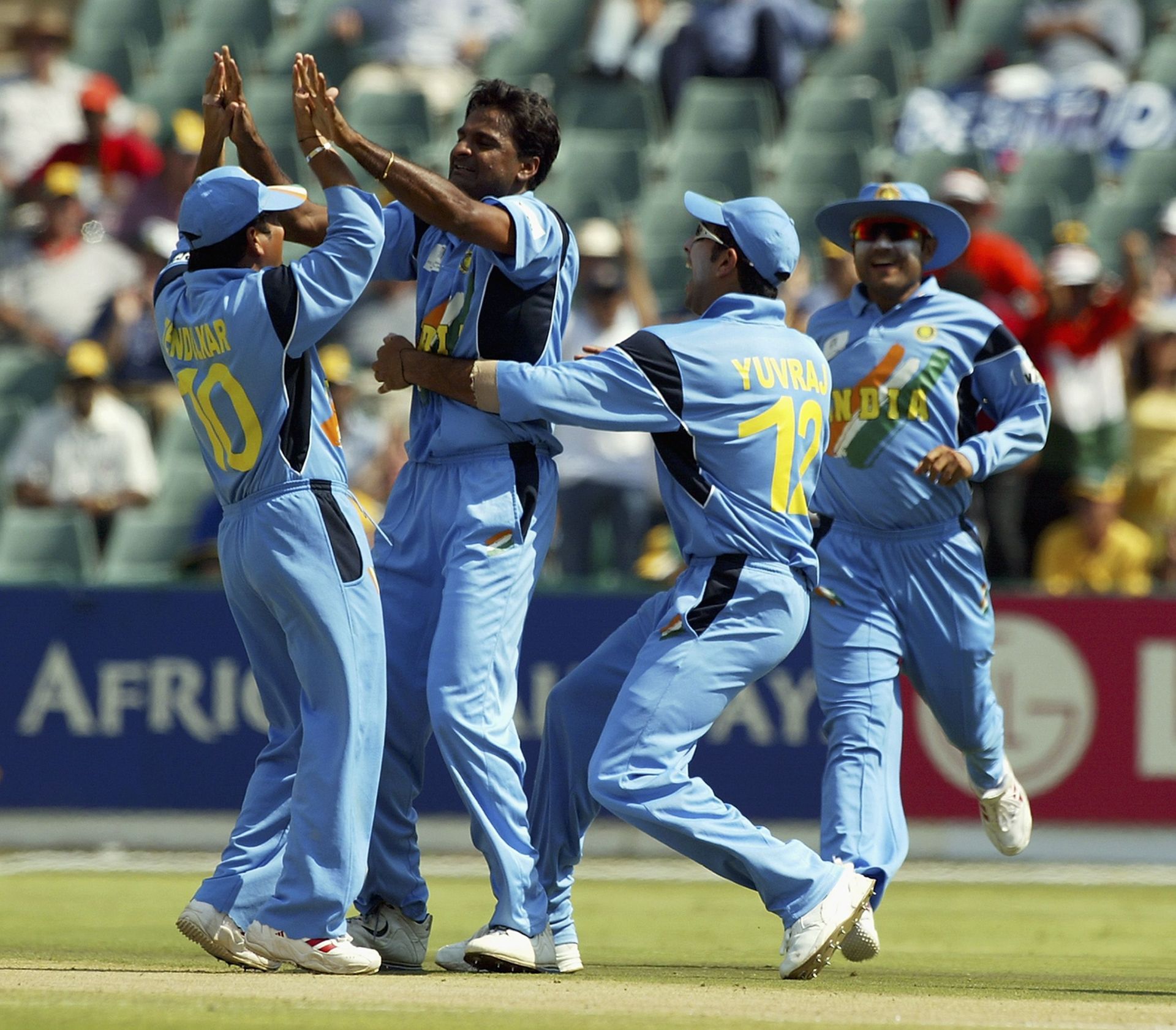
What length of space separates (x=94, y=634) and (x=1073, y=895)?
508 centimetres

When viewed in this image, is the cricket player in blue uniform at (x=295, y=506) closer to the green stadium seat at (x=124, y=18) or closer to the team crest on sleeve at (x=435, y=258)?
the team crest on sleeve at (x=435, y=258)

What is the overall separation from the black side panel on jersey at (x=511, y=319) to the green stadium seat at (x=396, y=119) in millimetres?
8742

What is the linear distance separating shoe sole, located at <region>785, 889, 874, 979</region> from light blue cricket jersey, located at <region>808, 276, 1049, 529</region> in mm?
1608

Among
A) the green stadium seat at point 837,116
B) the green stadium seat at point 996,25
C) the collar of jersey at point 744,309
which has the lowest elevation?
the collar of jersey at point 744,309

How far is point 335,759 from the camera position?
18.9ft

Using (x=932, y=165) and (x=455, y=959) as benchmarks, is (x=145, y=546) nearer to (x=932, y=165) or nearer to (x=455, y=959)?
(x=932, y=165)

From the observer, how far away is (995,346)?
717cm

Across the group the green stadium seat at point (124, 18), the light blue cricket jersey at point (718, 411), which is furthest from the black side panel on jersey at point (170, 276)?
the green stadium seat at point (124, 18)

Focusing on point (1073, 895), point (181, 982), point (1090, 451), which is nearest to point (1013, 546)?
point (1090, 451)

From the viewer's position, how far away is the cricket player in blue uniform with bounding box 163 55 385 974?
5.73m

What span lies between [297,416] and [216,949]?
62.0 inches

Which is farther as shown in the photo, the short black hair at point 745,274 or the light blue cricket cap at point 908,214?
the light blue cricket cap at point 908,214

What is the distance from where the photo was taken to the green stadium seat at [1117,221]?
44.0 ft

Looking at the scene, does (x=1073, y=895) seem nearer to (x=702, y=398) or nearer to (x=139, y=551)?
(x=702, y=398)
